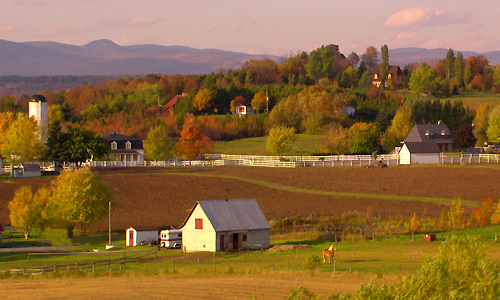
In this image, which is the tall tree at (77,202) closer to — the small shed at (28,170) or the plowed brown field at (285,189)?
the plowed brown field at (285,189)

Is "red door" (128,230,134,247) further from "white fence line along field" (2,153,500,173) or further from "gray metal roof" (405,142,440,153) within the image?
"gray metal roof" (405,142,440,153)

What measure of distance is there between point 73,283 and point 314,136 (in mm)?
89468

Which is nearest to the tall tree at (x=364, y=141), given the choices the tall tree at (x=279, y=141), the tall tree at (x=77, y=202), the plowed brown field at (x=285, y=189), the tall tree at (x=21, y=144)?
the tall tree at (x=279, y=141)

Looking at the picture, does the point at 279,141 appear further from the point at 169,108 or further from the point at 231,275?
the point at 231,275

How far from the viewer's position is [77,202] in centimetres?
5056

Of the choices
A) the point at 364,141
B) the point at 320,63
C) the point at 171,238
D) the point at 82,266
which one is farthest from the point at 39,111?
the point at 320,63

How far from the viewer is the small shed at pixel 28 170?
75188 millimetres

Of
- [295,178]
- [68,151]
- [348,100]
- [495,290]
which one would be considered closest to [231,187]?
[295,178]

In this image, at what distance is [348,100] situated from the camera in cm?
13725

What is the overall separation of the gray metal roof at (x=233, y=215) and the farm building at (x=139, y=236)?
21.3 ft

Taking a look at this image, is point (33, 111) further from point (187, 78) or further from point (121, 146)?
point (187, 78)

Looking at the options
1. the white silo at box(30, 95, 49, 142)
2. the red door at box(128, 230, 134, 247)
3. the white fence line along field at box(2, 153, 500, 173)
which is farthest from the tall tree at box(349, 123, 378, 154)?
the red door at box(128, 230, 134, 247)

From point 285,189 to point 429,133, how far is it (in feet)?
142

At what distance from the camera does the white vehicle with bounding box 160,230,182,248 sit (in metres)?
43.9
